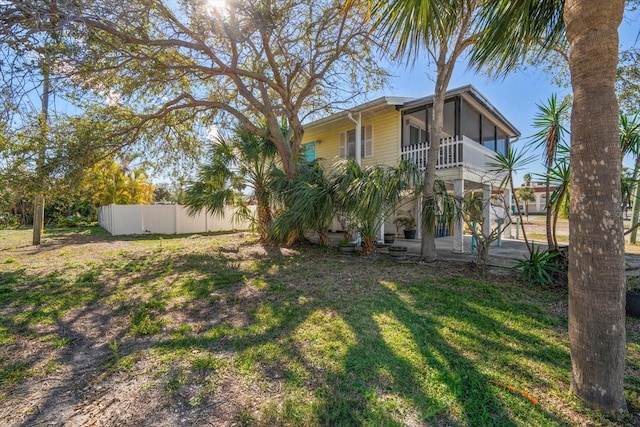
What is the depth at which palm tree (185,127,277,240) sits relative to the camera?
31.2ft

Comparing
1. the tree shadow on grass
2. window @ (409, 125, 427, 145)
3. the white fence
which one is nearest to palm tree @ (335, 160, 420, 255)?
the tree shadow on grass

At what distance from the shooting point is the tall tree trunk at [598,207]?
6.37ft

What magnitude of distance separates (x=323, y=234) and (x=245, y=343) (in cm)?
603

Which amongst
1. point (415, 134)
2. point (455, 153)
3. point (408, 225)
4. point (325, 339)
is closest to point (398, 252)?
point (455, 153)

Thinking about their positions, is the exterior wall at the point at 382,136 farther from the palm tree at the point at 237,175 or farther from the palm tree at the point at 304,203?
the palm tree at the point at 237,175

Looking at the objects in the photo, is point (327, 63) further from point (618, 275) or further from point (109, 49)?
point (618, 275)

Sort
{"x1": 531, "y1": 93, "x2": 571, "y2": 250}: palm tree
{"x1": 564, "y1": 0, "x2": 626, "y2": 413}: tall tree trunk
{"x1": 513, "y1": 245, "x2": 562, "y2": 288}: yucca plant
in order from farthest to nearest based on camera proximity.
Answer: {"x1": 531, "y1": 93, "x2": 571, "y2": 250}: palm tree < {"x1": 513, "y1": 245, "x2": 562, "y2": 288}: yucca plant < {"x1": 564, "y1": 0, "x2": 626, "y2": 413}: tall tree trunk

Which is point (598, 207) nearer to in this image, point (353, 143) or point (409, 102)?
point (409, 102)

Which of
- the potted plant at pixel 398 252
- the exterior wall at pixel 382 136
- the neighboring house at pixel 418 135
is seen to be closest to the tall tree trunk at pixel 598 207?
the potted plant at pixel 398 252

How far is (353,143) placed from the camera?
13.0 metres

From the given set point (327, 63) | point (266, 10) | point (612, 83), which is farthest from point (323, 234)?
point (612, 83)

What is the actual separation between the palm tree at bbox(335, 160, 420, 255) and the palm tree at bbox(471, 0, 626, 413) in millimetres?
4731

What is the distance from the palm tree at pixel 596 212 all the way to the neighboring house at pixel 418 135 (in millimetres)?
6401

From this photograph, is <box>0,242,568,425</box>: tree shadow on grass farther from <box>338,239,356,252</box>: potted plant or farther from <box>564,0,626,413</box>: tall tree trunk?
<box>338,239,356,252</box>: potted plant
